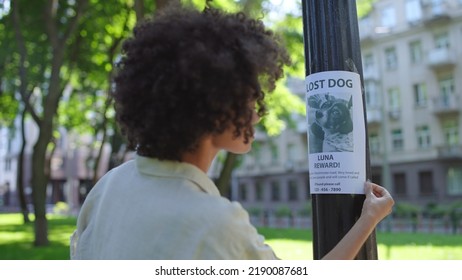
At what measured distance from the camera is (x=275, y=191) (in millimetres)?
37250

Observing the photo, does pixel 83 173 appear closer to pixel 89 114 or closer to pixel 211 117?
pixel 89 114

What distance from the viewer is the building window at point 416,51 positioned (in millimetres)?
27484

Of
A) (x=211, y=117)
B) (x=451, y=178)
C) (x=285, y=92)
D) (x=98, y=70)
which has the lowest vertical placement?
(x=451, y=178)

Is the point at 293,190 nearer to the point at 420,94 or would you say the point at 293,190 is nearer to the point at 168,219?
the point at 420,94

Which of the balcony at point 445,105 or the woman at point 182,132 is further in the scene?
the balcony at point 445,105

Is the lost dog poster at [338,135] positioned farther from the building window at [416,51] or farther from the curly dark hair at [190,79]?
the building window at [416,51]

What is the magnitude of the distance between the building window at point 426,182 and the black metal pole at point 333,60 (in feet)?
88.9

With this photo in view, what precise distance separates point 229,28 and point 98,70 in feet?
47.9

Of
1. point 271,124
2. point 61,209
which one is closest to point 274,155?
point 61,209

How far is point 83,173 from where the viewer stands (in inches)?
1439

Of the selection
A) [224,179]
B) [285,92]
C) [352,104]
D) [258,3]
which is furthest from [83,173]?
[352,104]

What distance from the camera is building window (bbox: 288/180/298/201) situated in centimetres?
3519

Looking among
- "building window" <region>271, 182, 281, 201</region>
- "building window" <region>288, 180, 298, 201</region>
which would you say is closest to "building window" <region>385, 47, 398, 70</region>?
"building window" <region>288, 180, 298, 201</region>

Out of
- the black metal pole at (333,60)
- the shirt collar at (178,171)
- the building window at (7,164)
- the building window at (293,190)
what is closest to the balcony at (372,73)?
the building window at (293,190)
